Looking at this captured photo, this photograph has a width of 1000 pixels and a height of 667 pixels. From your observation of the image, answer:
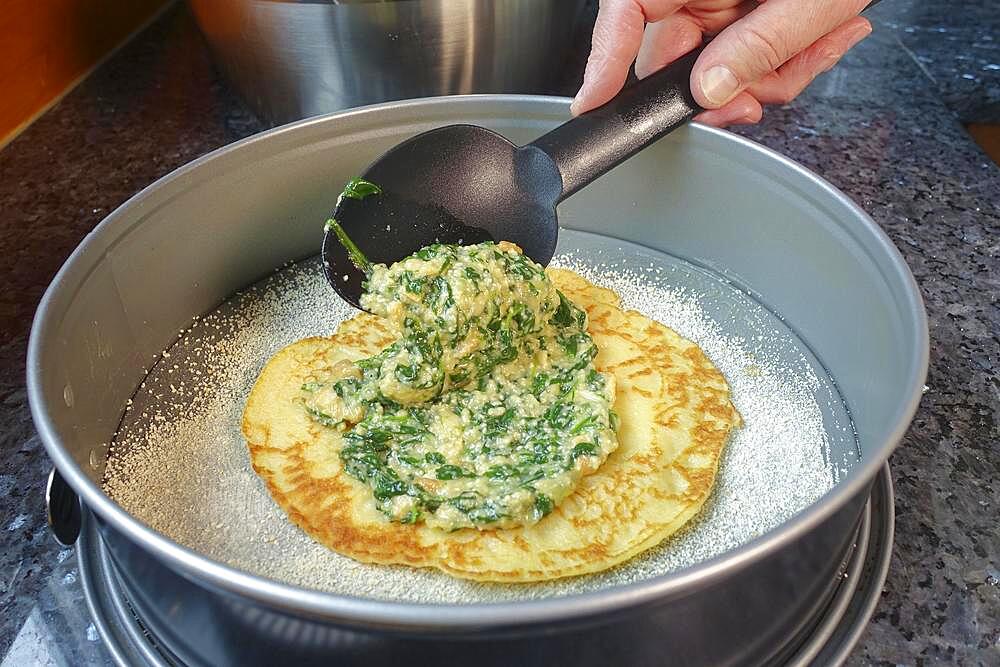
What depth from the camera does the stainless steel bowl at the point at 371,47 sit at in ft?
4.83

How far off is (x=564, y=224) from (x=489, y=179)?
260mm

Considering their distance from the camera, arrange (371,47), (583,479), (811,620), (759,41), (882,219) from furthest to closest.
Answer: (882,219), (371,47), (759,41), (583,479), (811,620)

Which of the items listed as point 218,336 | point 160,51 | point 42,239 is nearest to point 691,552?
point 218,336

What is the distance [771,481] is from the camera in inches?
44.4

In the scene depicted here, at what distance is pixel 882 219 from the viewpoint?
161 cm

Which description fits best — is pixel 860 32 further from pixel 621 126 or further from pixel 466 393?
pixel 466 393

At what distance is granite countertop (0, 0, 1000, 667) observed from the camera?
0.98m

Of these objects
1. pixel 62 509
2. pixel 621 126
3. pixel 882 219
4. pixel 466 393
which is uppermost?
pixel 621 126

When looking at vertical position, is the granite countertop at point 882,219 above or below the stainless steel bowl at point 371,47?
below

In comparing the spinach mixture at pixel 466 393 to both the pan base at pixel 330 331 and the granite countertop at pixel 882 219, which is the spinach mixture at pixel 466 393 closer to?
the pan base at pixel 330 331

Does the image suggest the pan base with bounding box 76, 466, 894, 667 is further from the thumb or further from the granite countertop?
the thumb

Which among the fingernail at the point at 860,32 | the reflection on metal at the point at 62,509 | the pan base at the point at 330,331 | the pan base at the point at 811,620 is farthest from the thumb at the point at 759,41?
the reflection on metal at the point at 62,509

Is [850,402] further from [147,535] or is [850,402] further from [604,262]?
[147,535]

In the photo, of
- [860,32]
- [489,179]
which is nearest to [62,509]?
[489,179]
